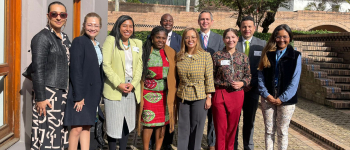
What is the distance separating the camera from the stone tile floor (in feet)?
18.4

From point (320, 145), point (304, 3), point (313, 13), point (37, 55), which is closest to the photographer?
point (37, 55)

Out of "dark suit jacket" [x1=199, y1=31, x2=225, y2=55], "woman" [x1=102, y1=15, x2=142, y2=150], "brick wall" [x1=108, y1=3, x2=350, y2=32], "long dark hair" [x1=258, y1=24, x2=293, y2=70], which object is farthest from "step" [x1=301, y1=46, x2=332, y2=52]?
"brick wall" [x1=108, y1=3, x2=350, y2=32]

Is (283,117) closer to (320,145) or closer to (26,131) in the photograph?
(320,145)

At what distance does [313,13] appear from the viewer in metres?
28.1

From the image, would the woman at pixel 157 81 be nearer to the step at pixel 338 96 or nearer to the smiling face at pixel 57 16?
the smiling face at pixel 57 16

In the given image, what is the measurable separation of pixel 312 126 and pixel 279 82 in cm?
341

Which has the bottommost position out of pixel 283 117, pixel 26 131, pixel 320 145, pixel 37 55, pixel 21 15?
pixel 320 145

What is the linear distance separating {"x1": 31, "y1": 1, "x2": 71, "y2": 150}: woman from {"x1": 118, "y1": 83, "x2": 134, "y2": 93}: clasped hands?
25.4 inches

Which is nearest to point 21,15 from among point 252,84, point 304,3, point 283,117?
point 252,84

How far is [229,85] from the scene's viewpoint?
165 inches

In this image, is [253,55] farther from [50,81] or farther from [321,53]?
[321,53]

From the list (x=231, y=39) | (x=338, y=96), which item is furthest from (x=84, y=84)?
(x=338, y=96)

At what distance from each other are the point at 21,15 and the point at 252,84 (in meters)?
3.13

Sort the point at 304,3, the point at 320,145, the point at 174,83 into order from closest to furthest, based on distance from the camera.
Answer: the point at 174,83, the point at 320,145, the point at 304,3
